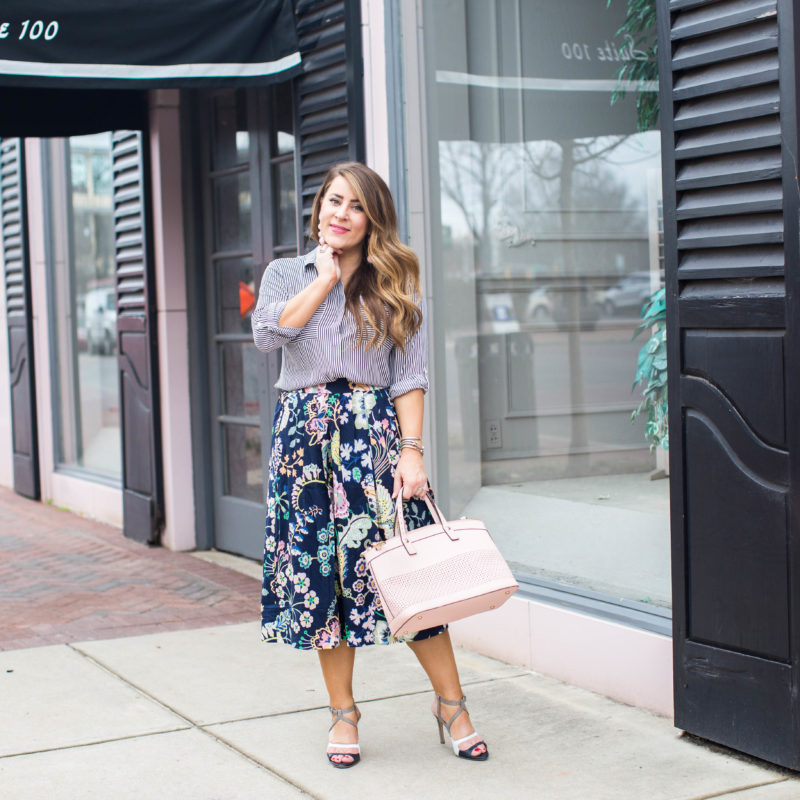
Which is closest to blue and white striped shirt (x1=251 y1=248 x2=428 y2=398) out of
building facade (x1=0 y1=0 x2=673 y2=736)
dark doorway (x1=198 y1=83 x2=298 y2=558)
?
building facade (x1=0 y1=0 x2=673 y2=736)

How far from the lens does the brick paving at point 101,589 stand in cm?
574

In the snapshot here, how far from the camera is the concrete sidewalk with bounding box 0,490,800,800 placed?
3.65 metres

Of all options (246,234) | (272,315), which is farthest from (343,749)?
(246,234)

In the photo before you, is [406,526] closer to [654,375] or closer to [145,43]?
[654,375]

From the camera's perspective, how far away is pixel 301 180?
5938 millimetres

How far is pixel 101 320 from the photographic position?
900 centimetres

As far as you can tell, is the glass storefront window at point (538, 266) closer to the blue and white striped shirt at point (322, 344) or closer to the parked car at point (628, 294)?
the parked car at point (628, 294)

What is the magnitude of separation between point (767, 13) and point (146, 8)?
9.77 ft

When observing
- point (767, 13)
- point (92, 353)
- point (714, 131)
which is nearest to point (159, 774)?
point (714, 131)

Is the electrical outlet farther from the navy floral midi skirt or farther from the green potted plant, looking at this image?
the navy floral midi skirt

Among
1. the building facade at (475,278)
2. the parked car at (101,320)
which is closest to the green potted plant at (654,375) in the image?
the building facade at (475,278)

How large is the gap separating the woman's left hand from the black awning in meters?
2.59

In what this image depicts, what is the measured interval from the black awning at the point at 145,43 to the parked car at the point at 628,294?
1.91 meters

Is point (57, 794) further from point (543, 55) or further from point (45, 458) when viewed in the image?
point (45, 458)
